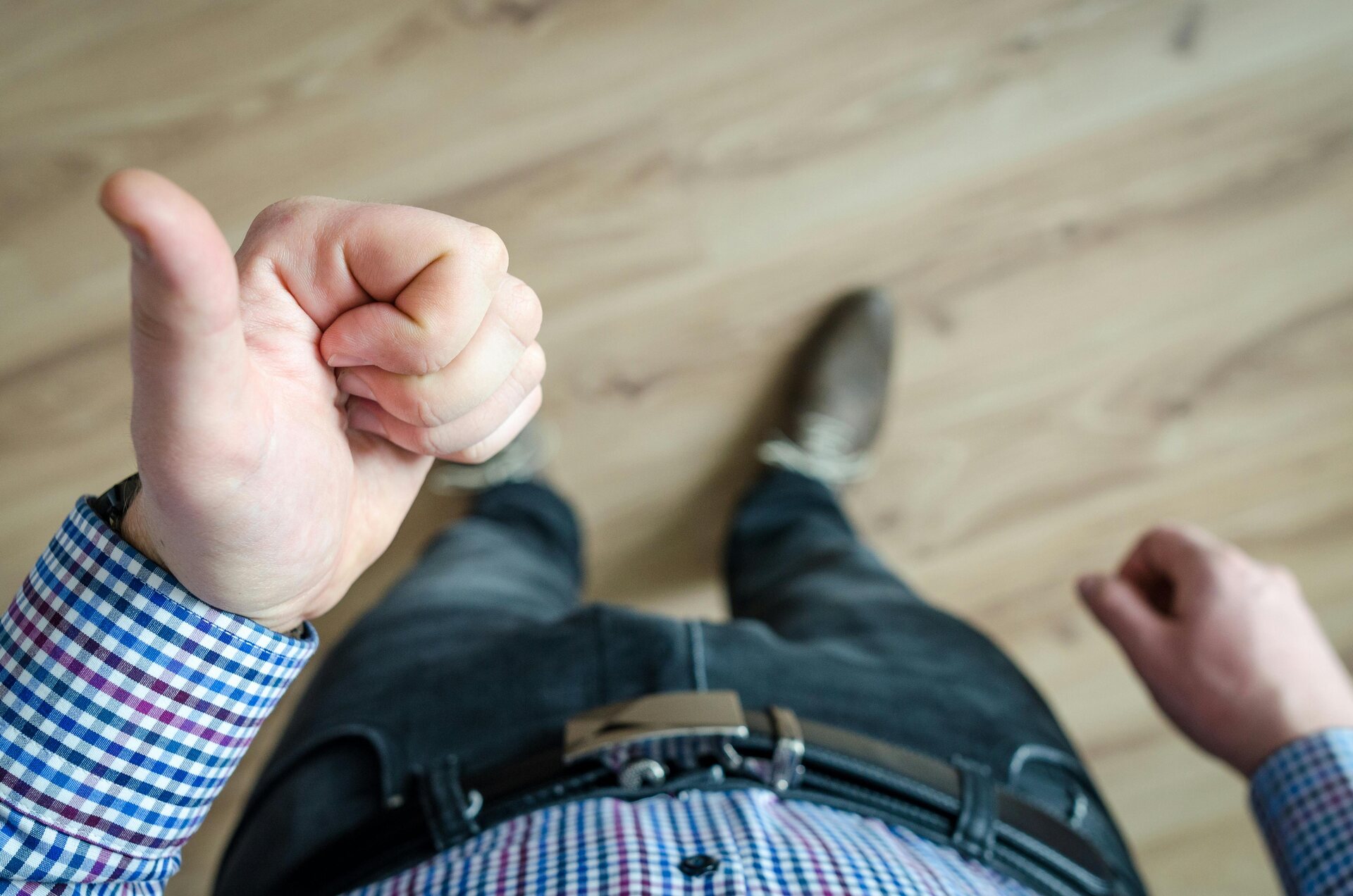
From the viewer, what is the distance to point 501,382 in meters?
0.37

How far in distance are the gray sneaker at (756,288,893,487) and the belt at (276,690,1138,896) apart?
0.49 metres

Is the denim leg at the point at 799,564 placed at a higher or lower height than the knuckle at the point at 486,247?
lower

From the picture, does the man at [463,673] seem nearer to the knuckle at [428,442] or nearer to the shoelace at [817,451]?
the knuckle at [428,442]

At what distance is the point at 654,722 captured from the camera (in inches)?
20.2

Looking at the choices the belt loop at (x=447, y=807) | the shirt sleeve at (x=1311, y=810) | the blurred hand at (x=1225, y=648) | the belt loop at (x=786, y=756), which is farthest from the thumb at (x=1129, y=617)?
the belt loop at (x=447, y=807)

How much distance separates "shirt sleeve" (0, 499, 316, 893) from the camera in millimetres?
356

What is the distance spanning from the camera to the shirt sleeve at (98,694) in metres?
0.36

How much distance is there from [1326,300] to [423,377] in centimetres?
111

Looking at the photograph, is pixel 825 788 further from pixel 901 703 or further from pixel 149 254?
pixel 149 254

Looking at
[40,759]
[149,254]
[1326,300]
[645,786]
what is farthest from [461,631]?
[1326,300]

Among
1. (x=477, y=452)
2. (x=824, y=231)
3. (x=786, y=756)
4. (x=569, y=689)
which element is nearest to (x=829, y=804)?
(x=786, y=756)

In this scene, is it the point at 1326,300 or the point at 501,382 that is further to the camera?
the point at 1326,300

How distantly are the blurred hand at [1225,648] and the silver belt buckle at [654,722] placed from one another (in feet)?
1.39

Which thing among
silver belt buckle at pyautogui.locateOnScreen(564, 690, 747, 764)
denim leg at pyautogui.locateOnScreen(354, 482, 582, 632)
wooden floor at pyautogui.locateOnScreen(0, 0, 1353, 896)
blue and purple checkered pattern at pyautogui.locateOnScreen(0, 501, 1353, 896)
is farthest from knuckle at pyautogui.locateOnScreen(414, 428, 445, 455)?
wooden floor at pyautogui.locateOnScreen(0, 0, 1353, 896)
